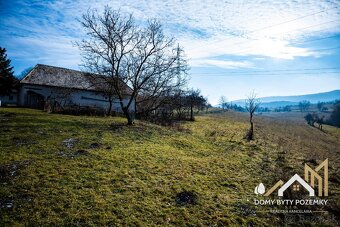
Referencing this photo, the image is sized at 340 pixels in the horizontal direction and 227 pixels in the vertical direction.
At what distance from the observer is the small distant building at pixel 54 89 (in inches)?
1193

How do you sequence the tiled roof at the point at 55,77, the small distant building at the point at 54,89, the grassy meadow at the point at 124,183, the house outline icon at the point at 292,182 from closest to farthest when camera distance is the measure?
the grassy meadow at the point at 124,183
the house outline icon at the point at 292,182
the small distant building at the point at 54,89
the tiled roof at the point at 55,77

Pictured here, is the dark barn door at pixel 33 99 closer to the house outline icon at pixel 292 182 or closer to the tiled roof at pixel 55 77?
the tiled roof at pixel 55 77

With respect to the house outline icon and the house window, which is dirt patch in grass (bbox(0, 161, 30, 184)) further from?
the house window

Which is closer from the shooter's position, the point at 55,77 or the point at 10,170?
the point at 10,170

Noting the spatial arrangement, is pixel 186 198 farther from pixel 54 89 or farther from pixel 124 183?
pixel 54 89

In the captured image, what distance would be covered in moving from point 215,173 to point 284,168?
4.73 meters

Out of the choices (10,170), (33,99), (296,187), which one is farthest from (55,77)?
(296,187)

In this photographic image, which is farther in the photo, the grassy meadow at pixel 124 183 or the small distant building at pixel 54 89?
the small distant building at pixel 54 89

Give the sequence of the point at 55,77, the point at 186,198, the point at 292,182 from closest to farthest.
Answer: the point at 186,198 → the point at 292,182 → the point at 55,77

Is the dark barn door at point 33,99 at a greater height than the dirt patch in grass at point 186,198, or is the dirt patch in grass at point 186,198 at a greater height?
the dark barn door at point 33,99

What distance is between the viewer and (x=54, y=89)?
3216cm

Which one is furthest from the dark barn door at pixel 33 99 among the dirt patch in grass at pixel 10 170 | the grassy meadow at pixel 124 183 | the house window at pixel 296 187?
the house window at pixel 296 187

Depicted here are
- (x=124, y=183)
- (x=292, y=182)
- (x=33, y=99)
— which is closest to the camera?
(x=124, y=183)

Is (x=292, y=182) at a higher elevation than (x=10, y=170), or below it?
below
